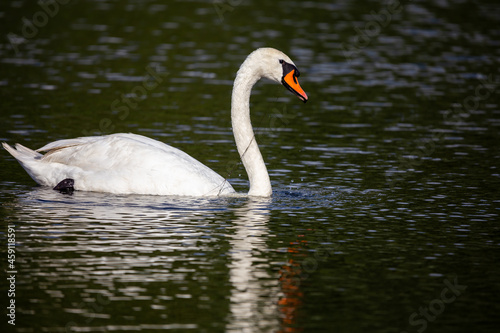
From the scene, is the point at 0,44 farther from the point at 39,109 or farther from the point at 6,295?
the point at 6,295

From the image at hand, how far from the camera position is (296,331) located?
335 inches

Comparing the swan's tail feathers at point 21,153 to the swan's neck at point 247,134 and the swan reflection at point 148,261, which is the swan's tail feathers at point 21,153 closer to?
the swan reflection at point 148,261

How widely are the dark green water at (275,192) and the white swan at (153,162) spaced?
1.08 feet

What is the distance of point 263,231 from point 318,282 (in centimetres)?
216

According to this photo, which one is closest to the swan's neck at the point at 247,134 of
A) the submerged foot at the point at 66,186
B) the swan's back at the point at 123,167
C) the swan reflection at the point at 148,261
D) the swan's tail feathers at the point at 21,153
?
the swan reflection at the point at 148,261

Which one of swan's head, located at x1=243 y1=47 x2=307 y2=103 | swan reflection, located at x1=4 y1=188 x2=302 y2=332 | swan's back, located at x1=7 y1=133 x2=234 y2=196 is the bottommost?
swan reflection, located at x1=4 y1=188 x2=302 y2=332

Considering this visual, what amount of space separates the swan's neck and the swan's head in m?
0.17

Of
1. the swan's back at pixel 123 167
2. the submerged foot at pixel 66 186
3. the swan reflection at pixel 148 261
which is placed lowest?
the swan reflection at pixel 148 261

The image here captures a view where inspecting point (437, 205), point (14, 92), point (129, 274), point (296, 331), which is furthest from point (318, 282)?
point (14, 92)

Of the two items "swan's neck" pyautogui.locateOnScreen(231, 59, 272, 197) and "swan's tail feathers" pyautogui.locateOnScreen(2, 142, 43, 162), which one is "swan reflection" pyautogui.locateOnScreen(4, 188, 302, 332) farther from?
"swan's tail feathers" pyautogui.locateOnScreen(2, 142, 43, 162)

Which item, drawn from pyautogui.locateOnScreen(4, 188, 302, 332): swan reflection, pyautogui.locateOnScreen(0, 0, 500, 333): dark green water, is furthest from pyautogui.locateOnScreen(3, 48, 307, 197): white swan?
pyautogui.locateOnScreen(0, 0, 500, 333): dark green water

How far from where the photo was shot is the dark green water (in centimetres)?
920

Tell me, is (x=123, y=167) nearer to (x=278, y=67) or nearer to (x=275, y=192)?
(x=275, y=192)

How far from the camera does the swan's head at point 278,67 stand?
546 inches
